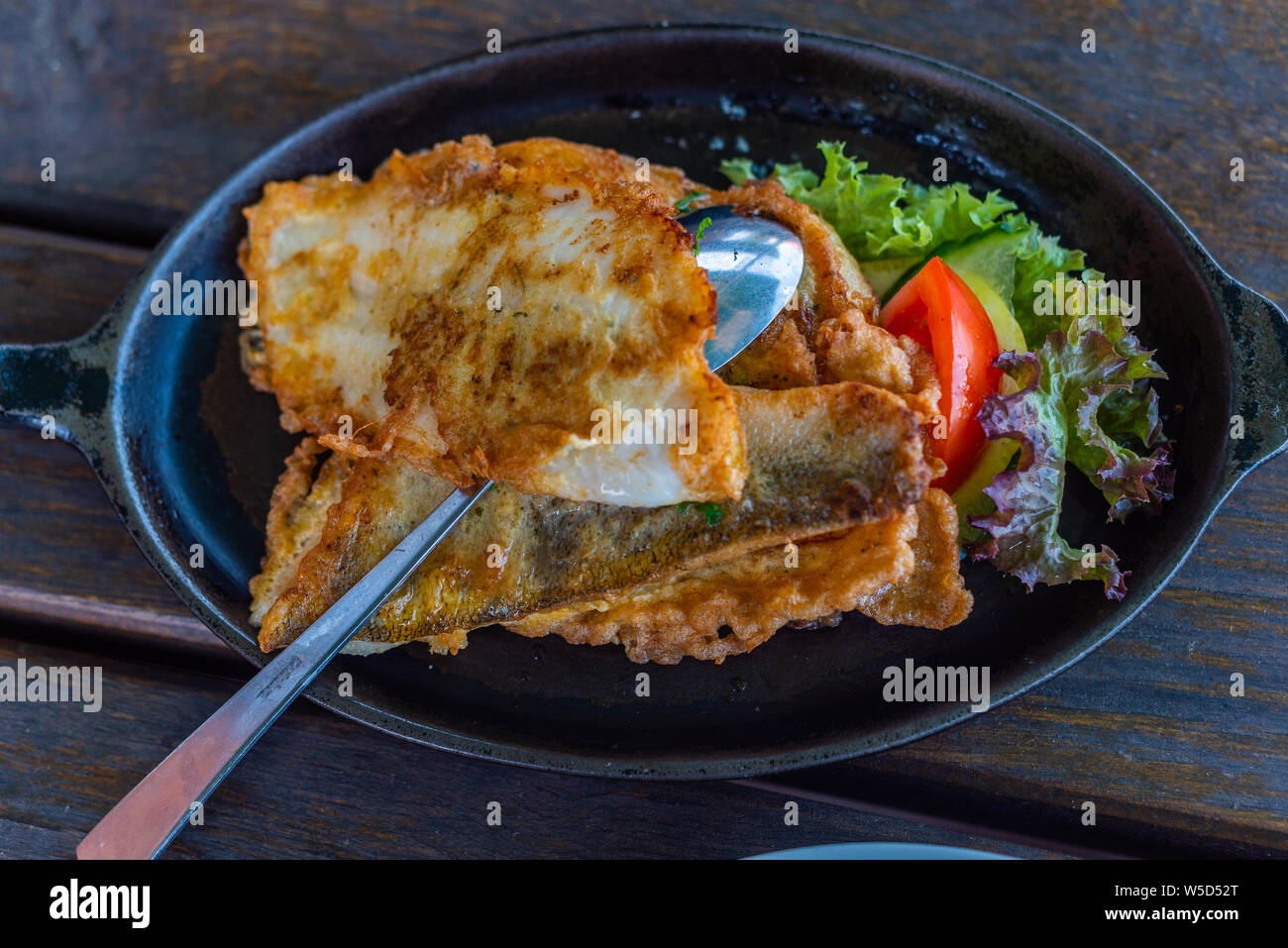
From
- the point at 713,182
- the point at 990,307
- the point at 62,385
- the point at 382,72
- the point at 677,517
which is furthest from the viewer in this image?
the point at 382,72

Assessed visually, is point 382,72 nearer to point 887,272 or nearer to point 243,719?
point 887,272

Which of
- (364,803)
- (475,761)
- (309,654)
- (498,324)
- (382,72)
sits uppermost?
(382,72)

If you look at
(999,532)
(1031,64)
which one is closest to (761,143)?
(1031,64)

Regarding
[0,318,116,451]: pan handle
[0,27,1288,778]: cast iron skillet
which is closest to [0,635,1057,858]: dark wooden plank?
[0,27,1288,778]: cast iron skillet

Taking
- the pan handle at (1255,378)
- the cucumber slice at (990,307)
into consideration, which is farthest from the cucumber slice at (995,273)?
the pan handle at (1255,378)

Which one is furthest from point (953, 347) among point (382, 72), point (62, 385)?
point (62, 385)

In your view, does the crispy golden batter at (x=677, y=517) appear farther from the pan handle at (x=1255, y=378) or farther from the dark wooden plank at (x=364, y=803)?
the pan handle at (x=1255, y=378)
